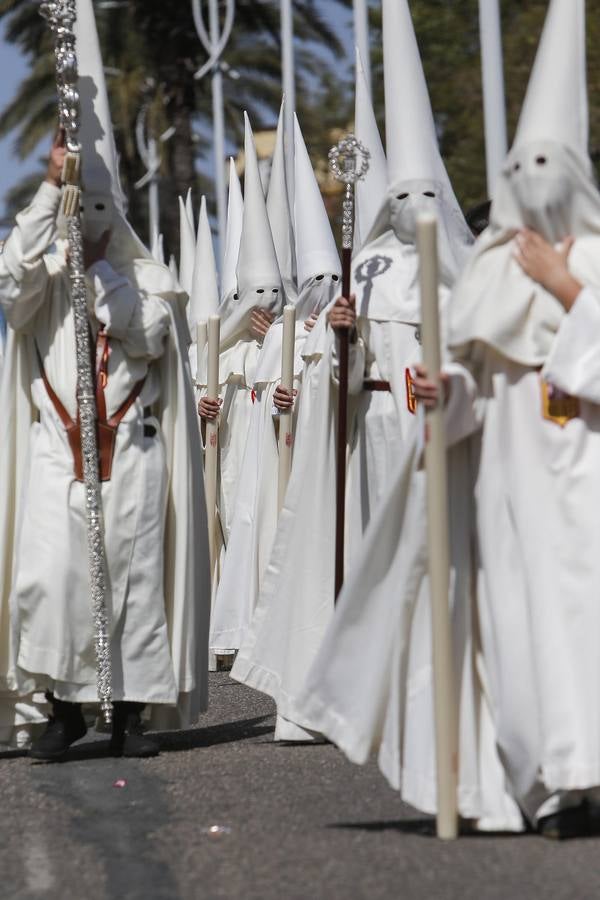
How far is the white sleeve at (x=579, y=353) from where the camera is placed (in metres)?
6.60

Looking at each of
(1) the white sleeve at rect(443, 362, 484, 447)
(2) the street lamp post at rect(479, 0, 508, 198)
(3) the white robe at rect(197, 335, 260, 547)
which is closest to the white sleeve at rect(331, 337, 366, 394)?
(1) the white sleeve at rect(443, 362, 484, 447)

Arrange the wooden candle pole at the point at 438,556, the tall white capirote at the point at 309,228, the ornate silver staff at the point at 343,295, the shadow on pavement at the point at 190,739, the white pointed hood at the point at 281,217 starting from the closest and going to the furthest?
the wooden candle pole at the point at 438,556 → the shadow on pavement at the point at 190,739 → the ornate silver staff at the point at 343,295 → the tall white capirote at the point at 309,228 → the white pointed hood at the point at 281,217

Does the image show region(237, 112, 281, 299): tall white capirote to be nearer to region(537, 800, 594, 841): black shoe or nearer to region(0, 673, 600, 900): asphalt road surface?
region(0, 673, 600, 900): asphalt road surface

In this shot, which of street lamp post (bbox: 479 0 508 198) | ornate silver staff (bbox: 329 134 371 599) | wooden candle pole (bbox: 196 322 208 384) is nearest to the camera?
ornate silver staff (bbox: 329 134 371 599)

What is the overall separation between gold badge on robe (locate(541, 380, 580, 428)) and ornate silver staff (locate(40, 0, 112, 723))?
8.37 feet

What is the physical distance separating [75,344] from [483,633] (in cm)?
281

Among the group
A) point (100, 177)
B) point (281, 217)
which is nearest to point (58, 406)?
point (100, 177)

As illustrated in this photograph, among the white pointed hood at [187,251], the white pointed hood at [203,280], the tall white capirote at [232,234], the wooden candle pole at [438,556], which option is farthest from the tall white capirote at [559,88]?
the white pointed hood at [187,251]

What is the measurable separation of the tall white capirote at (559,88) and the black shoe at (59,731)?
3.28m

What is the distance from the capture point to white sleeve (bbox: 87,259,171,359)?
29.2ft

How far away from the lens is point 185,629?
29.9 ft

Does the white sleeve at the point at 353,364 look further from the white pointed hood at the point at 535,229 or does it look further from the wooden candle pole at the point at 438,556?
the wooden candle pole at the point at 438,556

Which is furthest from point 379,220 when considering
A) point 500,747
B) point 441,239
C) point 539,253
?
point 500,747

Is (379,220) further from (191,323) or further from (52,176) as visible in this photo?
(191,323)
